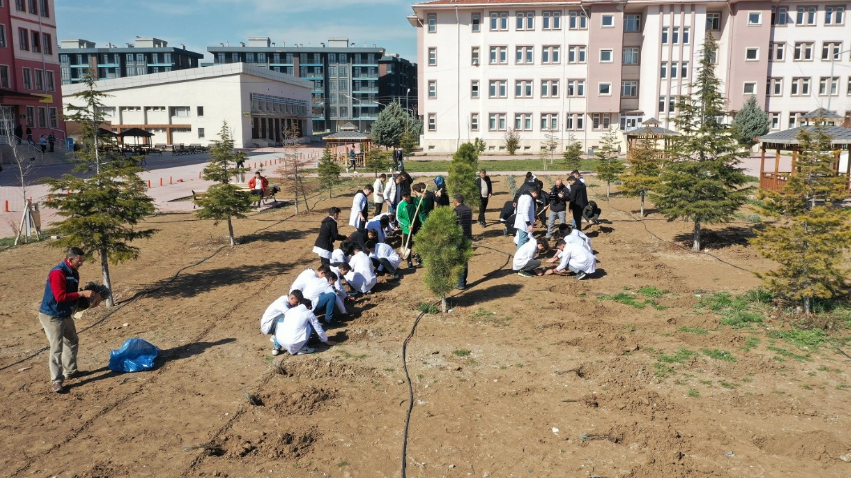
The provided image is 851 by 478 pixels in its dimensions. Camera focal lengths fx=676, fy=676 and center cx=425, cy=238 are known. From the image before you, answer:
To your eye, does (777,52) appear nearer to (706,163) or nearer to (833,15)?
(833,15)

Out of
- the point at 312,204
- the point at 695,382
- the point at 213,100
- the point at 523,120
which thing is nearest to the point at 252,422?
the point at 695,382

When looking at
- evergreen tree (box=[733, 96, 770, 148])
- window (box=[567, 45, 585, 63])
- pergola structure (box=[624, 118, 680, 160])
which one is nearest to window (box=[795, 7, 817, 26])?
evergreen tree (box=[733, 96, 770, 148])

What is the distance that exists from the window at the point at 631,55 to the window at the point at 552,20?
626cm

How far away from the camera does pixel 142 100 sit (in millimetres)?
73438

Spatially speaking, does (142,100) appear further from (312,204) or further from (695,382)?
(695,382)

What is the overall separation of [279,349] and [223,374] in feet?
3.21

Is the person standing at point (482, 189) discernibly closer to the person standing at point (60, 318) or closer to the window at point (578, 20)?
the person standing at point (60, 318)

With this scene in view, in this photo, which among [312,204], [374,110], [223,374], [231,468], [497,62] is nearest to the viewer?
[231,468]

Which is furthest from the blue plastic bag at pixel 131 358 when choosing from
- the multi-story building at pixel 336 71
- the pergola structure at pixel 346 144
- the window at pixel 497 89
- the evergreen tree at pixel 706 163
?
the multi-story building at pixel 336 71

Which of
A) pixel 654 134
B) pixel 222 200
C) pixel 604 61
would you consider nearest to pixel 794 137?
pixel 654 134

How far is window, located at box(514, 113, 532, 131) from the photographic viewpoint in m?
61.0

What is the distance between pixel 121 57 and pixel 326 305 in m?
112

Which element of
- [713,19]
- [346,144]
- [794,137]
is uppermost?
[713,19]

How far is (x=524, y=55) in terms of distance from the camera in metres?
59.9
